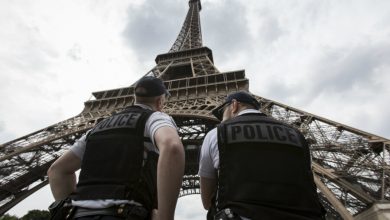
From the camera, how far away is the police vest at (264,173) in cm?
191

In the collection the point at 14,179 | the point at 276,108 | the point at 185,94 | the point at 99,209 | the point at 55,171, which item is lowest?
the point at 99,209

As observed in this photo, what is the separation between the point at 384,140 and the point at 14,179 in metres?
19.6

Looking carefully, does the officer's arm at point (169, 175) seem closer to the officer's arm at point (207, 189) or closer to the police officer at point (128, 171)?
the police officer at point (128, 171)

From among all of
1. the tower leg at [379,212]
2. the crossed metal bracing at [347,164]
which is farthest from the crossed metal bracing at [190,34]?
the tower leg at [379,212]

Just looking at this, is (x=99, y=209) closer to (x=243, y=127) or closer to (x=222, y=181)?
(x=222, y=181)

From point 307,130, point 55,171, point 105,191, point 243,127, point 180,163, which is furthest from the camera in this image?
point 307,130

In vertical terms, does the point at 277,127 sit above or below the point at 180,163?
above

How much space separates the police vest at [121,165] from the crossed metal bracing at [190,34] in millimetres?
31867

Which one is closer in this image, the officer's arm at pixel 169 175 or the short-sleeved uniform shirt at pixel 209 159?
the officer's arm at pixel 169 175

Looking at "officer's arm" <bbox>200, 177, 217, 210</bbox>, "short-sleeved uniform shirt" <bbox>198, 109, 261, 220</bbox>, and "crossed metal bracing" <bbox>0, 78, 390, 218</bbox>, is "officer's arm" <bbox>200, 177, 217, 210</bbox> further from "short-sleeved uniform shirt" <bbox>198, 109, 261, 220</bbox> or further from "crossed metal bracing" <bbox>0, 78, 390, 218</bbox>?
"crossed metal bracing" <bbox>0, 78, 390, 218</bbox>

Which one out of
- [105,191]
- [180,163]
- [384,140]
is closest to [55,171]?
[105,191]

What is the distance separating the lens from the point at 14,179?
17750 millimetres

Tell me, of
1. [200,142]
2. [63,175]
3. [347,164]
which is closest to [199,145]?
[200,142]

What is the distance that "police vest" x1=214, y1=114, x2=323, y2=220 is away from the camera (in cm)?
191
